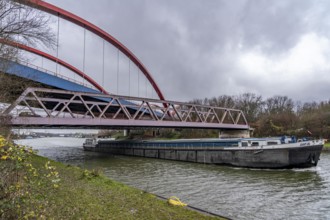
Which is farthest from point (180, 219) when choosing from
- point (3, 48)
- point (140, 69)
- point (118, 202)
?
point (140, 69)

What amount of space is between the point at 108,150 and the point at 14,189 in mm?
57627

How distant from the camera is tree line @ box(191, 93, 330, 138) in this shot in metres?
56.9

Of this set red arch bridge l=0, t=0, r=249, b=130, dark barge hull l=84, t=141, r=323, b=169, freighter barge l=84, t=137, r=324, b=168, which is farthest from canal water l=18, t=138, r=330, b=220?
red arch bridge l=0, t=0, r=249, b=130

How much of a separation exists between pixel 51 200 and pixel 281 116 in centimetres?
6773

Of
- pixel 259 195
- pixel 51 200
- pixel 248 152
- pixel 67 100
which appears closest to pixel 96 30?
pixel 67 100

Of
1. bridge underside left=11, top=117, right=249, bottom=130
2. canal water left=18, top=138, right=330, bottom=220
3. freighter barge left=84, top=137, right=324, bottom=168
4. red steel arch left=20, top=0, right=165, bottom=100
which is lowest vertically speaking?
canal water left=18, top=138, right=330, bottom=220

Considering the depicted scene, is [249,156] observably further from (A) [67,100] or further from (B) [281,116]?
(B) [281,116]

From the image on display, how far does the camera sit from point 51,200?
781 cm

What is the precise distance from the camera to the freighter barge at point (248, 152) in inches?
1065

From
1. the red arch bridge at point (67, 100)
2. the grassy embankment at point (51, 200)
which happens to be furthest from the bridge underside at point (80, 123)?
the grassy embankment at point (51, 200)

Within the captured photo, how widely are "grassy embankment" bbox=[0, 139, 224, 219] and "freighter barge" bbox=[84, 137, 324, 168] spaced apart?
21.1 m

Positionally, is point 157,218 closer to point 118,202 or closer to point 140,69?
point 118,202

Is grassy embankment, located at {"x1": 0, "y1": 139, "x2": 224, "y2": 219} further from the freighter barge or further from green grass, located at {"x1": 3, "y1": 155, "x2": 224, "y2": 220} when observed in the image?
the freighter barge

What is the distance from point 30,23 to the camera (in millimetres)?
11875
